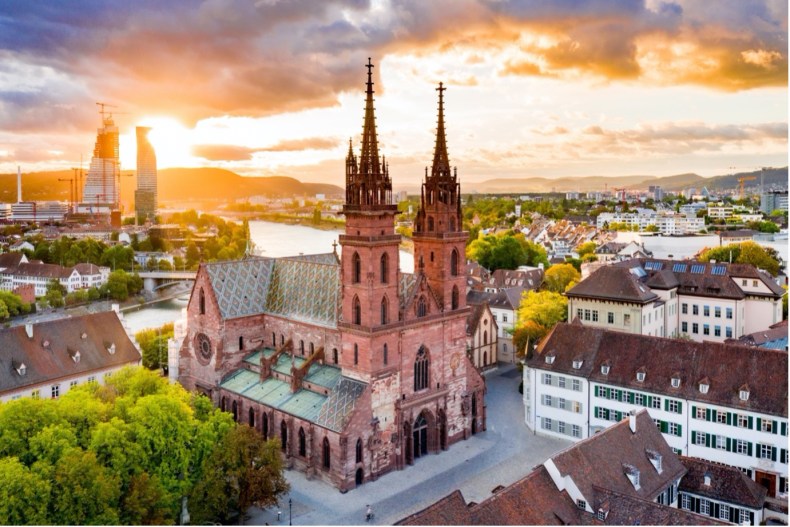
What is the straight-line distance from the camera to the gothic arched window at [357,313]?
4312cm

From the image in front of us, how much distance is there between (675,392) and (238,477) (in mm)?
25532

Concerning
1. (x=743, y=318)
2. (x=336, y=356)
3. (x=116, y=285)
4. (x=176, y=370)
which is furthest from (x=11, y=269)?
(x=743, y=318)

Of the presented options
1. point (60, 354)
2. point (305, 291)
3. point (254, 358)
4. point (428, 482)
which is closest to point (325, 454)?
point (428, 482)

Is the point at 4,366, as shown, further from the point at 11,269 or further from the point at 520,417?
the point at 11,269

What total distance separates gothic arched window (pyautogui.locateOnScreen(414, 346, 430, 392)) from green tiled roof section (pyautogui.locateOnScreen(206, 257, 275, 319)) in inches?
537

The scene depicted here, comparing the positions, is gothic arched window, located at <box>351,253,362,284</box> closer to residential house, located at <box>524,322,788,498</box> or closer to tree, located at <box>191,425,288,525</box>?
tree, located at <box>191,425,288,525</box>

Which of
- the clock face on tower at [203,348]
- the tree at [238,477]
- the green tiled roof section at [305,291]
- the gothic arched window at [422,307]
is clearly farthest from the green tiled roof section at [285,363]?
the tree at [238,477]

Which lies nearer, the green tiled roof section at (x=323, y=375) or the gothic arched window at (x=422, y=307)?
the green tiled roof section at (x=323, y=375)

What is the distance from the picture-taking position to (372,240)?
42.4 metres

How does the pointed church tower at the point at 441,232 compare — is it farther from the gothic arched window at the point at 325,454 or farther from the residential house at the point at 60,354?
the residential house at the point at 60,354

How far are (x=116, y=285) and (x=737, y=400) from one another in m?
99.2

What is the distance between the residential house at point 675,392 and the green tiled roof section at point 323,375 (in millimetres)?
13413

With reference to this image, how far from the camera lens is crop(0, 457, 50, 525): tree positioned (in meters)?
27.2

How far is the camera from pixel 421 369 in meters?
46.2
